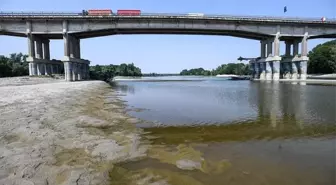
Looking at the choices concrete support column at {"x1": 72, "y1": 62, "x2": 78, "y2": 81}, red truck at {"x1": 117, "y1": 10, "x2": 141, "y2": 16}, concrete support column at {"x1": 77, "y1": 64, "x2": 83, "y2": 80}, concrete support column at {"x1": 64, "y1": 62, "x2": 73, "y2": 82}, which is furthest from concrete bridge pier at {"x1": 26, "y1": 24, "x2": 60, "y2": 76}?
red truck at {"x1": 117, "y1": 10, "x2": 141, "y2": 16}

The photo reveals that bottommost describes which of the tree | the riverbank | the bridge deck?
the riverbank

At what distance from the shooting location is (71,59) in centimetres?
5656

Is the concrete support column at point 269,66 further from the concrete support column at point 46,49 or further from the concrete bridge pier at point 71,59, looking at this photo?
the concrete support column at point 46,49

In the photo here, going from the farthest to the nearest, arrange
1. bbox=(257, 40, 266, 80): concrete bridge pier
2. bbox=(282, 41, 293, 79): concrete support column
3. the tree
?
the tree, bbox=(257, 40, 266, 80): concrete bridge pier, bbox=(282, 41, 293, 79): concrete support column

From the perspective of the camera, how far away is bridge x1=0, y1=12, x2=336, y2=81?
2174 inches

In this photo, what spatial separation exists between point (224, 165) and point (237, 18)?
6039cm

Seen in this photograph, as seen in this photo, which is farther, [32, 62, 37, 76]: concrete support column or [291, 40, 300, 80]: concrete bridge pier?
[291, 40, 300, 80]: concrete bridge pier

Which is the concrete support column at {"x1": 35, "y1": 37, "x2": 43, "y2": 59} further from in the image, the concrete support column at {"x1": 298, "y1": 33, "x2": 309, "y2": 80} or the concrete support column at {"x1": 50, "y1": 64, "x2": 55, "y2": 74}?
the concrete support column at {"x1": 298, "y1": 33, "x2": 309, "y2": 80}

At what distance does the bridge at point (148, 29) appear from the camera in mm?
55219

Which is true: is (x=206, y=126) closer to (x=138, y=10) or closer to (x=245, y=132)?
(x=245, y=132)

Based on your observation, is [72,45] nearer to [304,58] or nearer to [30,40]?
[30,40]

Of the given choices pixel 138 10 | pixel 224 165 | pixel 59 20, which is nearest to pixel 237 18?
pixel 138 10

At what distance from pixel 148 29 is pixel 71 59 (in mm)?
21441

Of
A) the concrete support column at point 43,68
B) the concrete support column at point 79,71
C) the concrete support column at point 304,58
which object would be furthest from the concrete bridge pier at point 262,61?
the concrete support column at point 43,68
